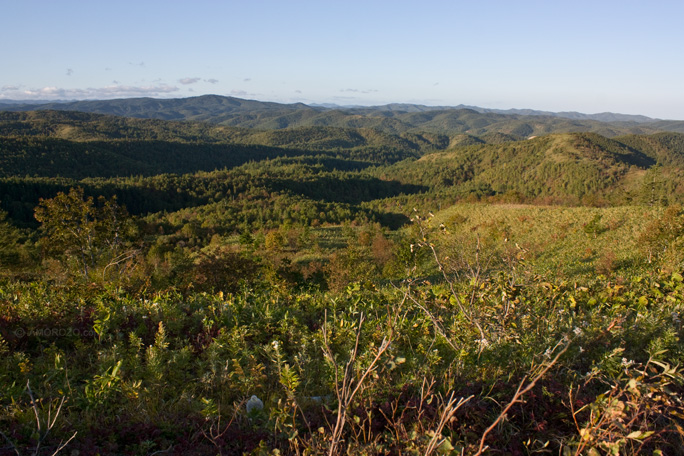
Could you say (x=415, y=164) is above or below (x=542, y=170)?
below

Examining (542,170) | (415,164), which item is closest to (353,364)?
(542,170)

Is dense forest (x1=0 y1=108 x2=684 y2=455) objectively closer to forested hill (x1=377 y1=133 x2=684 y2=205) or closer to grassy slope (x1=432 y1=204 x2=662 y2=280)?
grassy slope (x1=432 y1=204 x2=662 y2=280)

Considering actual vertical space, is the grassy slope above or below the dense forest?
below

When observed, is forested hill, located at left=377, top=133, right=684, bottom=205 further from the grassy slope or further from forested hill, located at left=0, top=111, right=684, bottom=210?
the grassy slope

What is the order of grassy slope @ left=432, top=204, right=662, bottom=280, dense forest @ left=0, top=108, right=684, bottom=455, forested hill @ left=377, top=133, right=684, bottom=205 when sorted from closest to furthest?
dense forest @ left=0, top=108, right=684, bottom=455 < grassy slope @ left=432, top=204, right=662, bottom=280 < forested hill @ left=377, top=133, right=684, bottom=205

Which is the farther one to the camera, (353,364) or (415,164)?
(415,164)

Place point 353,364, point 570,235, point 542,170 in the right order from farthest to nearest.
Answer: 1. point 542,170
2. point 570,235
3. point 353,364

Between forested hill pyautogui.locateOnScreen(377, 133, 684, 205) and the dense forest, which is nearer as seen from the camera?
the dense forest

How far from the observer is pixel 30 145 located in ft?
341

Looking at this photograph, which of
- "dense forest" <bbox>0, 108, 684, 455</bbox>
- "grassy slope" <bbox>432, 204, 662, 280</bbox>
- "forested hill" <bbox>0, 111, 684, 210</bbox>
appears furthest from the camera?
"forested hill" <bbox>0, 111, 684, 210</bbox>

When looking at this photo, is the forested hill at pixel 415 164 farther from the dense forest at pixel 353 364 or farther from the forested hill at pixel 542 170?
the dense forest at pixel 353 364

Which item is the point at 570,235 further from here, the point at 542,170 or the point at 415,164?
the point at 415,164

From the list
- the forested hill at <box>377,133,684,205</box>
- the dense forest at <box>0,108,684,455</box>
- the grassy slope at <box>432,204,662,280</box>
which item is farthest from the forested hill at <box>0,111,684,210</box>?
the dense forest at <box>0,108,684,455</box>

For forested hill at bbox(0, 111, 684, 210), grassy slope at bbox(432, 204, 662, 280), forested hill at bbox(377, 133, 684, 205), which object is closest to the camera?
grassy slope at bbox(432, 204, 662, 280)
